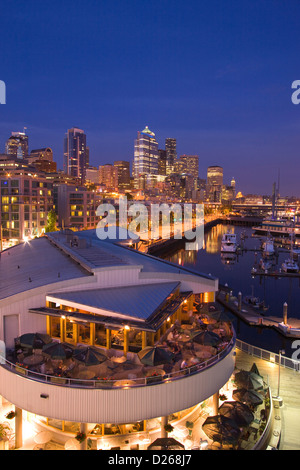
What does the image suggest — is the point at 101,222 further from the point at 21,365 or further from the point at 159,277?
the point at 21,365

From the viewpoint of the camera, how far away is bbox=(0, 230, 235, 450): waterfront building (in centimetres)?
1260

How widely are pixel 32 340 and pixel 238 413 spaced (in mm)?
9964

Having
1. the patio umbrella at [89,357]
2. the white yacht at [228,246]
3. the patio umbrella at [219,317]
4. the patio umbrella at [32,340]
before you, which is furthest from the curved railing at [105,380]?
the white yacht at [228,246]

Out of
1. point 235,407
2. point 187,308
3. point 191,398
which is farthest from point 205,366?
point 187,308

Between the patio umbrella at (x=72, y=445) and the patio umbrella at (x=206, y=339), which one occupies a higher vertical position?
the patio umbrella at (x=206, y=339)

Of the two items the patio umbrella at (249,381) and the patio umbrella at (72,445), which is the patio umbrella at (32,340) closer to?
the patio umbrella at (72,445)

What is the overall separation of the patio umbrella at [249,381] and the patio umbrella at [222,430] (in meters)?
3.58

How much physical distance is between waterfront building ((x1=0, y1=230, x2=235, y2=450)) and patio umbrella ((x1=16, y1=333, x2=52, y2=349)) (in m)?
0.12

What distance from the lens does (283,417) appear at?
57.4ft

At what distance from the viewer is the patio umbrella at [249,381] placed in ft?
57.9

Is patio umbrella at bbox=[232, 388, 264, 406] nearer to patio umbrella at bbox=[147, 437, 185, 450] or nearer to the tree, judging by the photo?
Result: patio umbrella at bbox=[147, 437, 185, 450]

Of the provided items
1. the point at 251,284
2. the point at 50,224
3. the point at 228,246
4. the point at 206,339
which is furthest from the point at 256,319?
the point at 228,246

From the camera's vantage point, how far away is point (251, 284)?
57.3m
